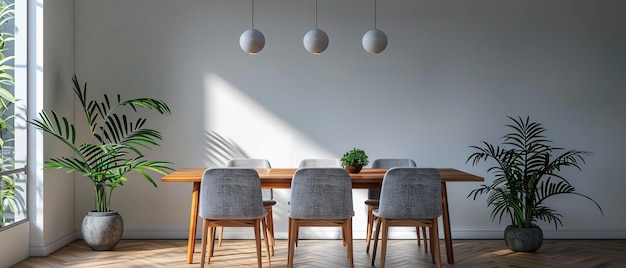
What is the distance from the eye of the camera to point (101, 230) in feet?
16.1

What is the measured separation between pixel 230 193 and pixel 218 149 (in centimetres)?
172

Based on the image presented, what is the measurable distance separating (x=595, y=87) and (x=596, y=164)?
78 centimetres

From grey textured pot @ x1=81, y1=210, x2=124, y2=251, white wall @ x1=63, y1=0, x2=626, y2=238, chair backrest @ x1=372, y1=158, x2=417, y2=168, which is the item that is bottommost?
grey textured pot @ x1=81, y1=210, x2=124, y2=251

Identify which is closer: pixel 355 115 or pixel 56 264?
pixel 56 264

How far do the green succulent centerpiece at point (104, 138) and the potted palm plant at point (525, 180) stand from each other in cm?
304

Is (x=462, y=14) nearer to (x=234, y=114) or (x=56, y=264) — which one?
(x=234, y=114)

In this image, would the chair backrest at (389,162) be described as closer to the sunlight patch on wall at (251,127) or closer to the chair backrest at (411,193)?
the sunlight patch on wall at (251,127)

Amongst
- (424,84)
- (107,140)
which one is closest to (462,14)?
(424,84)

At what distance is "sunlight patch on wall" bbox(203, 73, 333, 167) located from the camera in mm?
5660

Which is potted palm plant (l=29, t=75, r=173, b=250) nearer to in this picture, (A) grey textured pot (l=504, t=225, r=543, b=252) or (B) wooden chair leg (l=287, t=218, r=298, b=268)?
(B) wooden chair leg (l=287, t=218, r=298, b=268)

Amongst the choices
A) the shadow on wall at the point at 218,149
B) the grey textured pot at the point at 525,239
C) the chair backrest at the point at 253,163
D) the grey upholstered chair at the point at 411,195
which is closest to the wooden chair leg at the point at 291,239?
the grey upholstered chair at the point at 411,195

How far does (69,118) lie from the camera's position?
546cm

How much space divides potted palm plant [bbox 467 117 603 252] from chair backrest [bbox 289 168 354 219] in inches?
64.0

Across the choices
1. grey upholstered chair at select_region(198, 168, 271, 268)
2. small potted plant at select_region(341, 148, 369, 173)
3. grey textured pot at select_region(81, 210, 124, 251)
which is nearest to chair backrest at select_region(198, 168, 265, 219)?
grey upholstered chair at select_region(198, 168, 271, 268)
